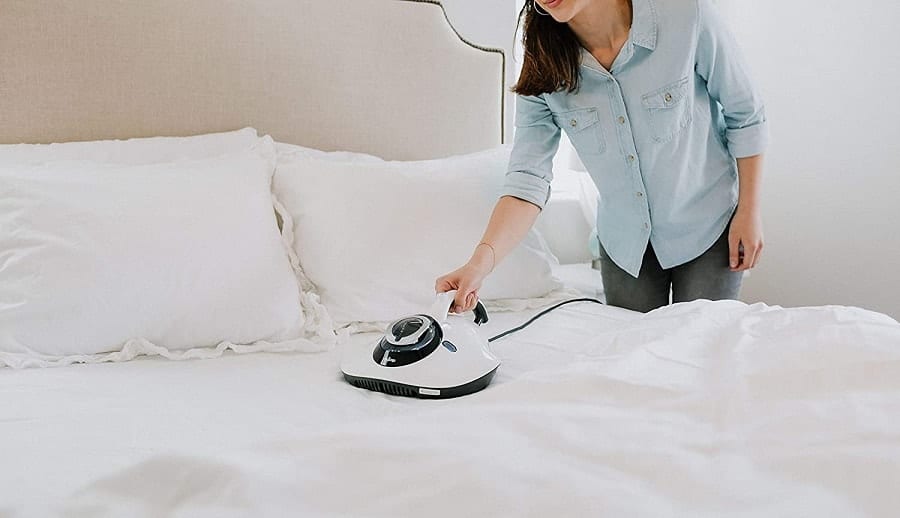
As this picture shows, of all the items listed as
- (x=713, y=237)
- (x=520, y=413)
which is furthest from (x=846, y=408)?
(x=713, y=237)

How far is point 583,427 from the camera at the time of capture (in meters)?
0.84

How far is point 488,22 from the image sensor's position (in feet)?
7.88

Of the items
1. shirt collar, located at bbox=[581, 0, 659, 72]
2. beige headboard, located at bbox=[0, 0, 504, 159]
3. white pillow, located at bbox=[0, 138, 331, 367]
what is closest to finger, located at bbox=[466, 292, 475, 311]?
white pillow, located at bbox=[0, 138, 331, 367]

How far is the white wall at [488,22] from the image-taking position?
2.36 metres

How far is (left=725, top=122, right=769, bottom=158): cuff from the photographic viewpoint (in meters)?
1.67

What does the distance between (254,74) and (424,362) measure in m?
1.02

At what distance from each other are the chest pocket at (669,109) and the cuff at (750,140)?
0.10 meters

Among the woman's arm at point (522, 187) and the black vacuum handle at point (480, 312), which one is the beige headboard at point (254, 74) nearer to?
the woman's arm at point (522, 187)

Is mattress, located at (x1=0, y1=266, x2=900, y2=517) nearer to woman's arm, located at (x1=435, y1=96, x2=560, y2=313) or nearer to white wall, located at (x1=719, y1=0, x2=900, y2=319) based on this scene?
woman's arm, located at (x1=435, y1=96, x2=560, y2=313)

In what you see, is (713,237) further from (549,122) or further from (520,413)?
(520,413)

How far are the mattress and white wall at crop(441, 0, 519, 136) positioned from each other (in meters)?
1.31

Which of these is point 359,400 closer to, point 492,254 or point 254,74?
point 492,254

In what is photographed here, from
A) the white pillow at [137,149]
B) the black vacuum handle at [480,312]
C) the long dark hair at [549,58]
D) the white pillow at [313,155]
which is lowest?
the black vacuum handle at [480,312]

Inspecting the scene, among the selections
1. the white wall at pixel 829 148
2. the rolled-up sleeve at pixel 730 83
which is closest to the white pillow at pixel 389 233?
the rolled-up sleeve at pixel 730 83
